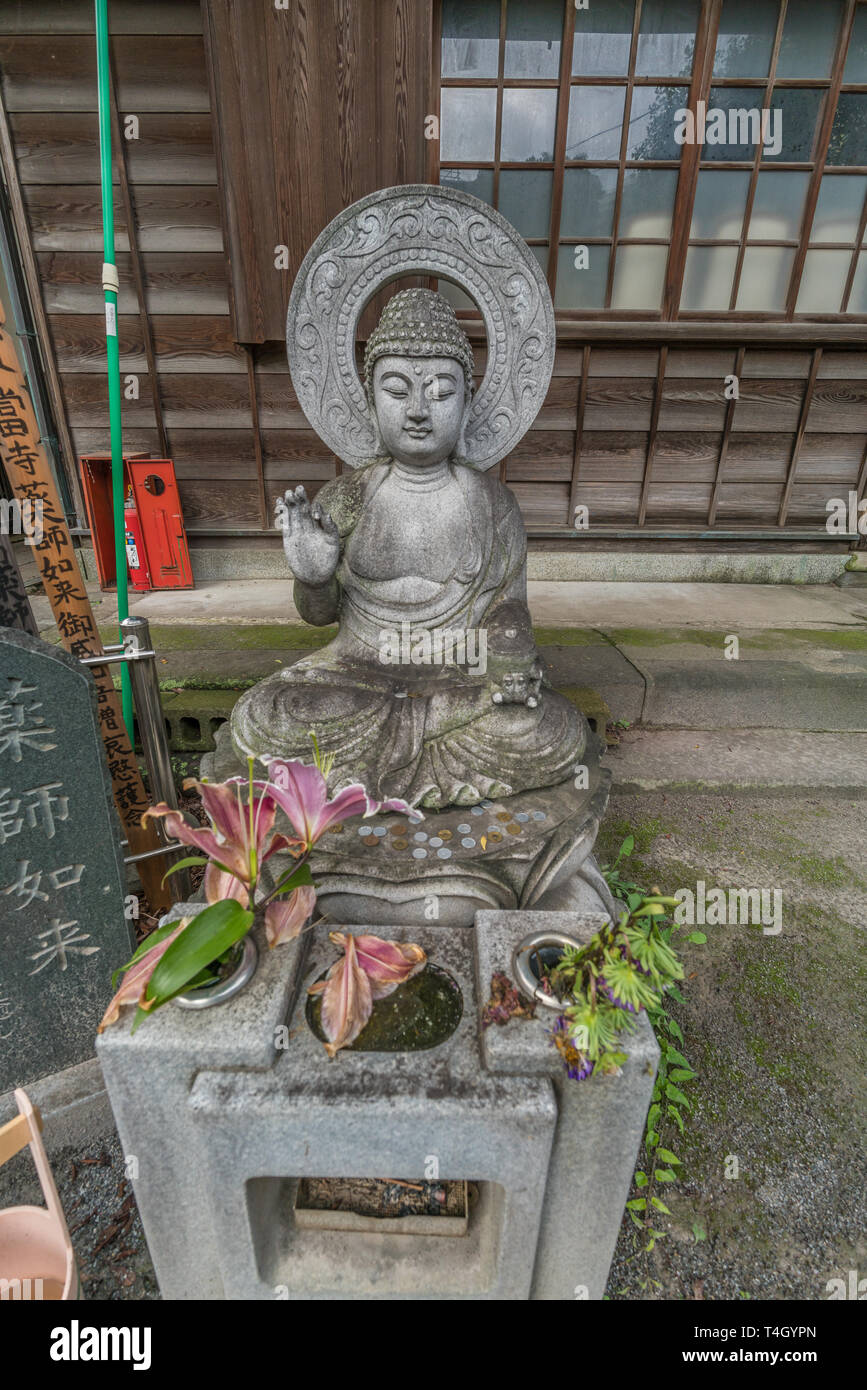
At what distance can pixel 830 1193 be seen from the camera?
211 centimetres

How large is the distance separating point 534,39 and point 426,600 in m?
5.14

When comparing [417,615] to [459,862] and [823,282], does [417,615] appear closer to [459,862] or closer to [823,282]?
[459,862]

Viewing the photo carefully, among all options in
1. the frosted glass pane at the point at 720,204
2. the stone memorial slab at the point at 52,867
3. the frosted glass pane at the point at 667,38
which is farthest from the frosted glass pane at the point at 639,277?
the stone memorial slab at the point at 52,867

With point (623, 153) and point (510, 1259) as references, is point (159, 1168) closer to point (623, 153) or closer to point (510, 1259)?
point (510, 1259)

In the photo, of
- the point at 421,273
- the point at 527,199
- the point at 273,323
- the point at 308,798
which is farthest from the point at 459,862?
the point at 527,199

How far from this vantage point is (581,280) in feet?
18.5

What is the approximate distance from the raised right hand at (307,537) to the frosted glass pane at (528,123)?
4.50 metres

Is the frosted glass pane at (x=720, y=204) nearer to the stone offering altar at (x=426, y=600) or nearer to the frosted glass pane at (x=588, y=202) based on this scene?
the frosted glass pane at (x=588, y=202)

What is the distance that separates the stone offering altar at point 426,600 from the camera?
2285 millimetres

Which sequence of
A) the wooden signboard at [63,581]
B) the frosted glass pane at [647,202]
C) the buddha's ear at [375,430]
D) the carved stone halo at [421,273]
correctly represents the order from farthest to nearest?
the frosted glass pane at [647,202]
the buddha's ear at [375,430]
the carved stone halo at [421,273]
the wooden signboard at [63,581]

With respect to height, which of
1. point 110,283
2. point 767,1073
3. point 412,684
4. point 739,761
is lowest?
point 767,1073

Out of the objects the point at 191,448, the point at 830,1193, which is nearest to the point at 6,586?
the point at 830,1193

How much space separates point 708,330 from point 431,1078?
20.8 ft

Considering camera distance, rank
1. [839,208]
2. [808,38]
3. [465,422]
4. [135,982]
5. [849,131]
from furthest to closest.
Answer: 1. [839,208]
2. [849,131]
3. [808,38]
4. [465,422]
5. [135,982]
